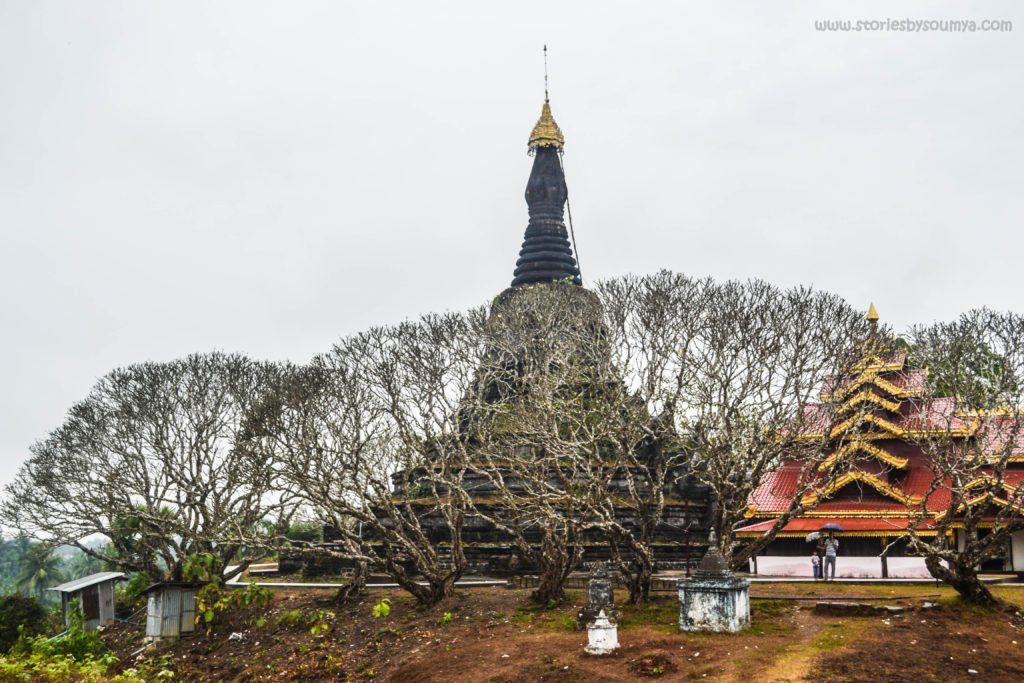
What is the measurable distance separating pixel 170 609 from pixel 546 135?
24.6 meters

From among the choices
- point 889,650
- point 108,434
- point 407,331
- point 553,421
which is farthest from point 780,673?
point 108,434

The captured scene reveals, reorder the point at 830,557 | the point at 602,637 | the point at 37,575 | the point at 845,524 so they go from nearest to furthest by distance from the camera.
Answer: the point at 602,637 → the point at 830,557 → the point at 845,524 → the point at 37,575

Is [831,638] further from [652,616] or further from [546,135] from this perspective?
[546,135]

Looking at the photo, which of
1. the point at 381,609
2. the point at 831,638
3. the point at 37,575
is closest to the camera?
the point at 831,638

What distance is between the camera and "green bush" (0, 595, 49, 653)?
25.1 metres

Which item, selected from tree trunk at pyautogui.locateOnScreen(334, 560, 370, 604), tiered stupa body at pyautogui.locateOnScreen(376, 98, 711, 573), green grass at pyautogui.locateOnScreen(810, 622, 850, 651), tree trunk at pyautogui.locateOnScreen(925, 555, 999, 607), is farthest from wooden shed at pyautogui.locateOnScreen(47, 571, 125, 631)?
tree trunk at pyautogui.locateOnScreen(925, 555, 999, 607)

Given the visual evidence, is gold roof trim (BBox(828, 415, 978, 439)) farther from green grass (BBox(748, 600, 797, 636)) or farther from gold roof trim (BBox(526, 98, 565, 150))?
gold roof trim (BBox(526, 98, 565, 150))

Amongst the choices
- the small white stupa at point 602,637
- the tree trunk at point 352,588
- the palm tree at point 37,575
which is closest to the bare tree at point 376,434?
the tree trunk at point 352,588

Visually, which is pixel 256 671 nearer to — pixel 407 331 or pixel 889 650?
pixel 407 331

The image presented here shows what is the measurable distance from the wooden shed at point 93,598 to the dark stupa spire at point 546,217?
18789 millimetres

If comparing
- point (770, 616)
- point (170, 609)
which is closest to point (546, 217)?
point (170, 609)

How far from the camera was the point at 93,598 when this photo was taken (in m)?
26.3

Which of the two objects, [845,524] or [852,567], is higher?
[845,524]

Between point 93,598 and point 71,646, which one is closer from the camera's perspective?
point 71,646
